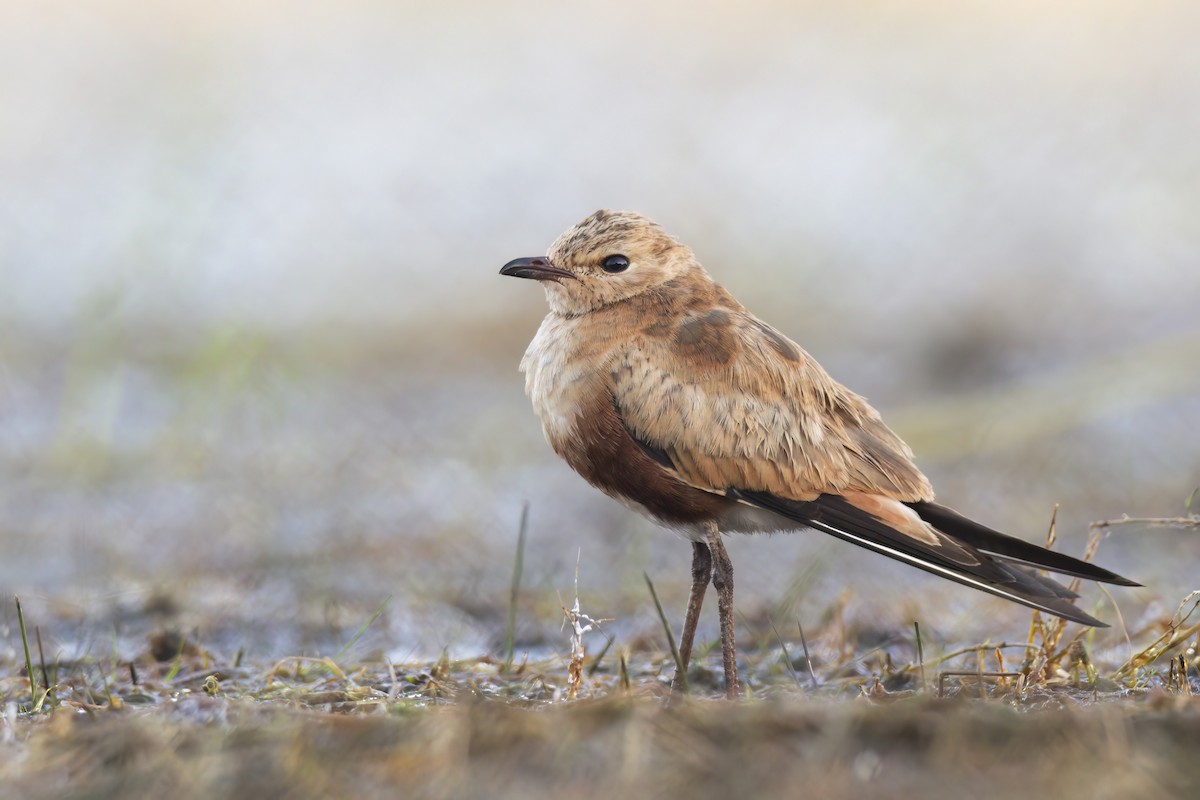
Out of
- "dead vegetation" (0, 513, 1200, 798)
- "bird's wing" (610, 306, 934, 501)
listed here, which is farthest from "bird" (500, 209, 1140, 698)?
"dead vegetation" (0, 513, 1200, 798)

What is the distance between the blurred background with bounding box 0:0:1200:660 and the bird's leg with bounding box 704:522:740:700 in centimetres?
63

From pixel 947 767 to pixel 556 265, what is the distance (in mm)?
2554

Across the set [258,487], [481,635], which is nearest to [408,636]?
[481,635]

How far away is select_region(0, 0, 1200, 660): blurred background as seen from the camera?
20.3 ft

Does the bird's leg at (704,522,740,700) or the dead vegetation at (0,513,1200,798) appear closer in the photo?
the dead vegetation at (0,513,1200,798)

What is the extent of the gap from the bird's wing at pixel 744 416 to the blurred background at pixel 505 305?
686 millimetres

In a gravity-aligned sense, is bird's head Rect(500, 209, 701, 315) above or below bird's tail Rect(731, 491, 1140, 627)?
above

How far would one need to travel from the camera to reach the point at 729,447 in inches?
168

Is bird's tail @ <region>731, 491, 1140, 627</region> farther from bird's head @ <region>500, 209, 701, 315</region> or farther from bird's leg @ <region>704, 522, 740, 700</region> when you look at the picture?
bird's head @ <region>500, 209, 701, 315</region>

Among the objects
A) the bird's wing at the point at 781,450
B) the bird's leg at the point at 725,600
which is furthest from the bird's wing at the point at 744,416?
the bird's leg at the point at 725,600

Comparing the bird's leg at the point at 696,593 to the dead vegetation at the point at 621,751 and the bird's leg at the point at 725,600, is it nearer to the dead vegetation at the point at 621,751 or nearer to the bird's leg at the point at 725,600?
the bird's leg at the point at 725,600

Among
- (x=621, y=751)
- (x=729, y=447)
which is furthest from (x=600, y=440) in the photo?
(x=621, y=751)

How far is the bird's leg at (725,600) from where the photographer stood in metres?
4.12

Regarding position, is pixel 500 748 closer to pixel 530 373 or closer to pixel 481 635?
pixel 530 373
